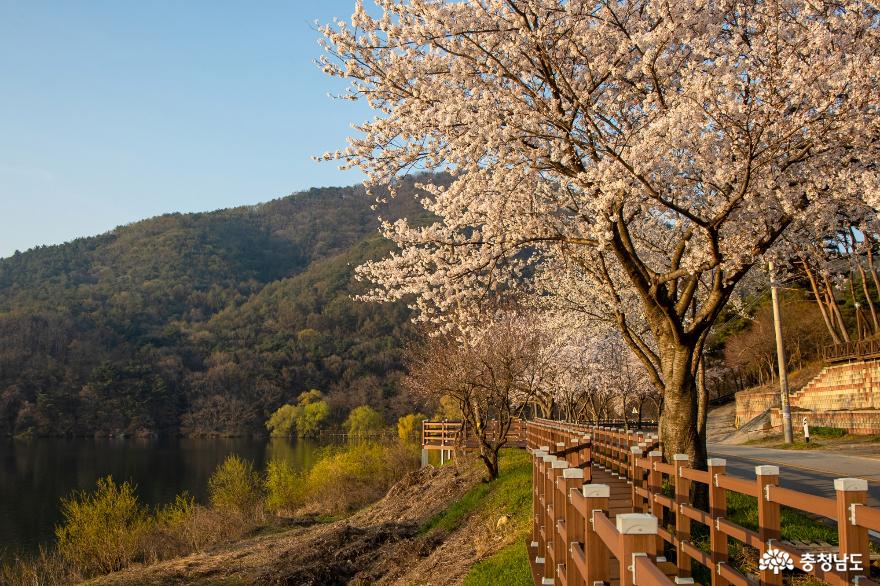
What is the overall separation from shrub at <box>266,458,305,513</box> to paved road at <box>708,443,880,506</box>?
23102 millimetres

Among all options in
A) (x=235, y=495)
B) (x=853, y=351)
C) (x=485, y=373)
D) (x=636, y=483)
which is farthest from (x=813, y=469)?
(x=235, y=495)

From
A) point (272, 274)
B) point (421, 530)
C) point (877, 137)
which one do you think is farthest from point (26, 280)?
point (877, 137)

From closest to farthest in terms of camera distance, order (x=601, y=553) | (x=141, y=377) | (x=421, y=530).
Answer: (x=601, y=553)
(x=421, y=530)
(x=141, y=377)

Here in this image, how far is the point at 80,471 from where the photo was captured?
59.1m

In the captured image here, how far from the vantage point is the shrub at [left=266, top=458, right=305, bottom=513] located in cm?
3616

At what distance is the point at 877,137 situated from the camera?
10055 mm

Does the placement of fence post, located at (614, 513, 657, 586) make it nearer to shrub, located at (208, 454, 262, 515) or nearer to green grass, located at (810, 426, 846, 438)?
green grass, located at (810, 426, 846, 438)

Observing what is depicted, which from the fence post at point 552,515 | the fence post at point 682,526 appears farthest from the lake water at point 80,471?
the fence post at point 682,526

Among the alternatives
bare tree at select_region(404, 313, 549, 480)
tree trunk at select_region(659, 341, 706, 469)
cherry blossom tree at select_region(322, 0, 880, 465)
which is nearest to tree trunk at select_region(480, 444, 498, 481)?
bare tree at select_region(404, 313, 549, 480)

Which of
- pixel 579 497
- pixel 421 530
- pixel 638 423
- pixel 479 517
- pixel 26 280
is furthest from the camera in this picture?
pixel 26 280

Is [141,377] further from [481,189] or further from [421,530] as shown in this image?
[481,189]

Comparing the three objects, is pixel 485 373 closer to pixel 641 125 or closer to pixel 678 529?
pixel 641 125

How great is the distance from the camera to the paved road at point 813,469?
487 inches

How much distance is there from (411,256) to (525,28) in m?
4.39
